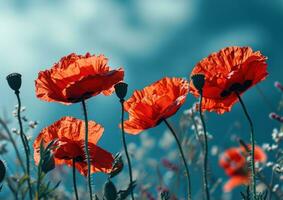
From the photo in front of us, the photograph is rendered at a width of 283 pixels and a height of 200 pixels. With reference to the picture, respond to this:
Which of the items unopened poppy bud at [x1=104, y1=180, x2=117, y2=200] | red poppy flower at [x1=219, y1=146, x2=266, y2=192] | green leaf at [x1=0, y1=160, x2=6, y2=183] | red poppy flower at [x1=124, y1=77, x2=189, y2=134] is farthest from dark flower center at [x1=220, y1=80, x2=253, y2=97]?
red poppy flower at [x1=219, y1=146, x2=266, y2=192]

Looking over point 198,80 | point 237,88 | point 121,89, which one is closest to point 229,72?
point 237,88

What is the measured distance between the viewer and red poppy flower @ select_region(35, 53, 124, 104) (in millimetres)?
2271

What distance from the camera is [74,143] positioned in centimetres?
238

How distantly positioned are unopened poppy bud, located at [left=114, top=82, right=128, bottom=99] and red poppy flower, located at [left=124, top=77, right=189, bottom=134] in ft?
0.52

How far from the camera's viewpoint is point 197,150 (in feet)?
12.3

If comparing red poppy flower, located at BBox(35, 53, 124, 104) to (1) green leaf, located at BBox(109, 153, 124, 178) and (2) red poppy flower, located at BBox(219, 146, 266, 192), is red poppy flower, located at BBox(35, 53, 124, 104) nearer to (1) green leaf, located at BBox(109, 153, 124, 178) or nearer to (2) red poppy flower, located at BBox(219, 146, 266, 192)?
(1) green leaf, located at BBox(109, 153, 124, 178)

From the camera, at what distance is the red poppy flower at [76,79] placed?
2.27m

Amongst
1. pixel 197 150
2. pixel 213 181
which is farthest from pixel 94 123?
pixel 213 181

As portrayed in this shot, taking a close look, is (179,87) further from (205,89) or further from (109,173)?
(109,173)

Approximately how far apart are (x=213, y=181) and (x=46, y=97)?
232 cm

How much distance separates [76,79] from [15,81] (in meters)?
0.26

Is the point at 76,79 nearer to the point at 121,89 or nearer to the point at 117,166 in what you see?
the point at 121,89

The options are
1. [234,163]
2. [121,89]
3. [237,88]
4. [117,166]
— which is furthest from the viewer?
[234,163]

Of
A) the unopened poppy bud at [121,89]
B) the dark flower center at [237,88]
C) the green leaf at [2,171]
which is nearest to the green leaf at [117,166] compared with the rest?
the unopened poppy bud at [121,89]
